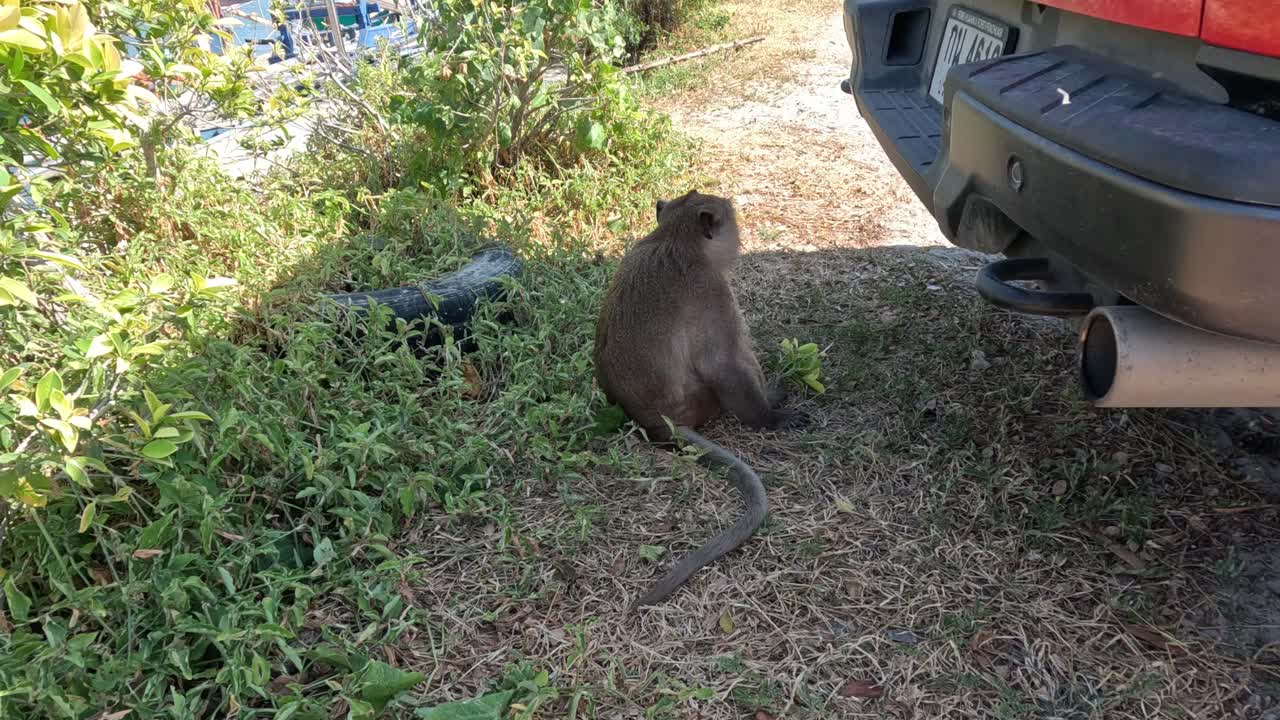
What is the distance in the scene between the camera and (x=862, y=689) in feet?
7.69

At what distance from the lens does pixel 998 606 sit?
257 cm

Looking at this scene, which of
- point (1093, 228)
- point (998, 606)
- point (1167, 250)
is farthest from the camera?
point (998, 606)

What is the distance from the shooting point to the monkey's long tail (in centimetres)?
270

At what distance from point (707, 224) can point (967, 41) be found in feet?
4.12

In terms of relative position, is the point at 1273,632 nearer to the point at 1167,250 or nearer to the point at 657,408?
the point at 1167,250

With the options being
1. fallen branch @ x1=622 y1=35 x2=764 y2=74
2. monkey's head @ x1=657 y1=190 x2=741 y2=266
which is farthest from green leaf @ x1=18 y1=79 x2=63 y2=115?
fallen branch @ x1=622 y1=35 x2=764 y2=74

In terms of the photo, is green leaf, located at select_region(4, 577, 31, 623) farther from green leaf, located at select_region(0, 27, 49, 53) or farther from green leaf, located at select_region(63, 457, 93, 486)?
green leaf, located at select_region(0, 27, 49, 53)

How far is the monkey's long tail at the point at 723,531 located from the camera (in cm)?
270

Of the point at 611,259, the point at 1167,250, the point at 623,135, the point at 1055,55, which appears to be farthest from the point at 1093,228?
the point at 623,135

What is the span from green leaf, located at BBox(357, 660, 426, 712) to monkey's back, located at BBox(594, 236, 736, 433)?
1.55 meters

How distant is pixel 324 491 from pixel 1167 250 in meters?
2.56

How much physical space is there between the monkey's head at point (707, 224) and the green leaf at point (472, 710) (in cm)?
212

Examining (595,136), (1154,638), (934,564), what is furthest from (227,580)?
(595,136)

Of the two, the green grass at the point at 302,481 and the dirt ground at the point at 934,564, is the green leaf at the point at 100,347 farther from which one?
the dirt ground at the point at 934,564
